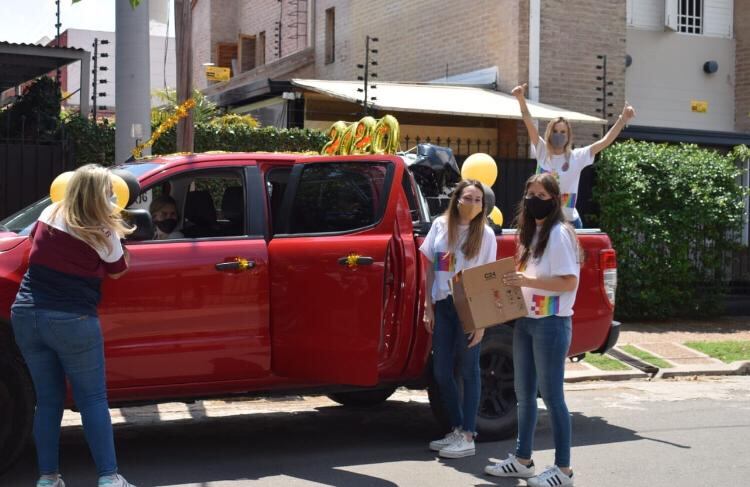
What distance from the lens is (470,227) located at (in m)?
6.79

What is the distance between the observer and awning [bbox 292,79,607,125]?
1419cm

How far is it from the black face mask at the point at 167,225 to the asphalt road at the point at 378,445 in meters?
1.50

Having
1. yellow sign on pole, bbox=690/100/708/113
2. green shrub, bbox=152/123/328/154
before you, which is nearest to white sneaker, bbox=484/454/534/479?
green shrub, bbox=152/123/328/154

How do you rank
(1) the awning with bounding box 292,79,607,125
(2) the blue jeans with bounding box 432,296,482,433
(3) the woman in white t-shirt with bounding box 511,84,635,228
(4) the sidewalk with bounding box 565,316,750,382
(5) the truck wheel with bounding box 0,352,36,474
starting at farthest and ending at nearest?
(1) the awning with bounding box 292,79,607,125 → (4) the sidewalk with bounding box 565,316,750,382 → (3) the woman in white t-shirt with bounding box 511,84,635,228 → (2) the blue jeans with bounding box 432,296,482,433 → (5) the truck wheel with bounding box 0,352,36,474

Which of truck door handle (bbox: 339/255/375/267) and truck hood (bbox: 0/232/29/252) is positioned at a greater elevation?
truck hood (bbox: 0/232/29/252)

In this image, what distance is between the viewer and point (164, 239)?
6.58 metres

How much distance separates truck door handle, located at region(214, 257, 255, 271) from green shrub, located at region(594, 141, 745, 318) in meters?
8.11

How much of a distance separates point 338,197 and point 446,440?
1.78 m

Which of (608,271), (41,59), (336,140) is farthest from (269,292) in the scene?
(41,59)

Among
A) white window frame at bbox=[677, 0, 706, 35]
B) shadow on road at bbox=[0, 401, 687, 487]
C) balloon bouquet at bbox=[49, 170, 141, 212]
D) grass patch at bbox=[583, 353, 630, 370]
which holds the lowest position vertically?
shadow on road at bbox=[0, 401, 687, 487]

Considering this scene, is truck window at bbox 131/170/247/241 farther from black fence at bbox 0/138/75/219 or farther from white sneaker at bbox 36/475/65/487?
black fence at bbox 0/138/75/219

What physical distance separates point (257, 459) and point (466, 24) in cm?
1228

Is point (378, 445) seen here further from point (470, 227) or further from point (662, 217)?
point (662, 217)

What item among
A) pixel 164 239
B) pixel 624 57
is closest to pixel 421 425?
pixel 164 239
